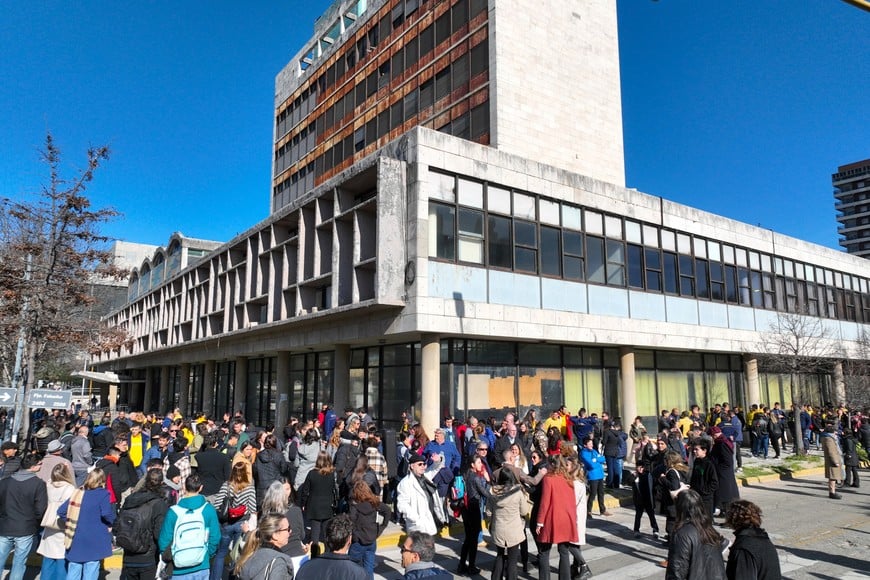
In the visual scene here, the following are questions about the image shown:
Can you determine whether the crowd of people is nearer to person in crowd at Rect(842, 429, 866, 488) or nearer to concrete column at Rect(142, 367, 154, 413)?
person in crowd at Rect(842, 429, 866, 488)

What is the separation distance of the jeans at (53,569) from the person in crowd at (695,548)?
A: 6.86 meters

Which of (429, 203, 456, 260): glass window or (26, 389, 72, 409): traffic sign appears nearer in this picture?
(26, 389, 72, 409): traffic sign

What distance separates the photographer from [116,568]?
9125mm

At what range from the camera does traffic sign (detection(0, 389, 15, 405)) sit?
13.5 m

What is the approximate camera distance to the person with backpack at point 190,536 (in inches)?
230

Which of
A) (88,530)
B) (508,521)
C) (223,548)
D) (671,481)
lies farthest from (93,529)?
(671,481)

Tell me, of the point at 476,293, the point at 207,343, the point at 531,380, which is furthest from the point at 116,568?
the point at 207,343

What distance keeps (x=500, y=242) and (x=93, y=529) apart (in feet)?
49.1

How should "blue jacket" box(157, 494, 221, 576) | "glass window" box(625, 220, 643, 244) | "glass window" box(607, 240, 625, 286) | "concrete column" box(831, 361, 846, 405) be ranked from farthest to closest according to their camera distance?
"concrete column" box(831, 361, 846, 405) → "glass window" box(625, 220, 643, 244) → "glass window" box(607, 240, 625, 286) → "blue jacket" box(157, 494, 221, 576)

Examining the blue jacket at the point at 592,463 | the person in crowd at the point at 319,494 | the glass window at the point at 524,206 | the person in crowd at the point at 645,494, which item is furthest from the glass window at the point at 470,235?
the person in crowd at the point at 319,494

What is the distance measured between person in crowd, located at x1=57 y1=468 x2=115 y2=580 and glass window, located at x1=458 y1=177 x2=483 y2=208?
45.9 ft

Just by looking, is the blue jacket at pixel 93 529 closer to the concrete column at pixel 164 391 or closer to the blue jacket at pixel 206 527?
the blue jacket at pixel 206 527

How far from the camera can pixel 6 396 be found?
1355cm

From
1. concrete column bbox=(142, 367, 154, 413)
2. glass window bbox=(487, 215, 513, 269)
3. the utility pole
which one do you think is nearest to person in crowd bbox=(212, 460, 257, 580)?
the utility pole
